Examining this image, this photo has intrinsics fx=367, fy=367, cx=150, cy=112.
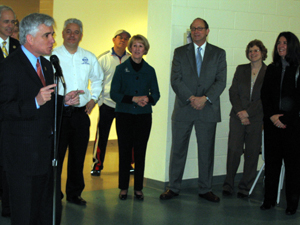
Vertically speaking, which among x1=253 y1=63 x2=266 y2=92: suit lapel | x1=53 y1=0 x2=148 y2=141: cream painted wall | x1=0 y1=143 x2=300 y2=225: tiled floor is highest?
x1=53 y1=0 x2=148 y2=141: cream painted wall

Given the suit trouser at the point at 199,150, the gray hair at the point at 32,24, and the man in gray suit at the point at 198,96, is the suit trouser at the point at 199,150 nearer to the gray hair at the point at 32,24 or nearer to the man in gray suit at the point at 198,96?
the man in gray suit at the point at 198,96

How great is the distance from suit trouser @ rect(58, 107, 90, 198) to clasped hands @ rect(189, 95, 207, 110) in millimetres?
1145

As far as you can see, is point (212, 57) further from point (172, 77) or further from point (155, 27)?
point (155, 27)

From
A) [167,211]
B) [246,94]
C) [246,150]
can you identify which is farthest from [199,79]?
[167,211]

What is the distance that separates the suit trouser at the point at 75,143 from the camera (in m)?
3.62

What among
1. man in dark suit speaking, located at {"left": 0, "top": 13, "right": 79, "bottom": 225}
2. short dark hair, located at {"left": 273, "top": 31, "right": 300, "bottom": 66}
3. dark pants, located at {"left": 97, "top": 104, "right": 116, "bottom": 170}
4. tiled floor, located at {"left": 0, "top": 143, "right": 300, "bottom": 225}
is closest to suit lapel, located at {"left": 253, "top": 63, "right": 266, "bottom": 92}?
short dark hair, located at {"left": 273, "top": 31, "right": 300, "bottom": 66}

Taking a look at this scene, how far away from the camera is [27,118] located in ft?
7.55

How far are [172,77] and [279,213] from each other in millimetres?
1831

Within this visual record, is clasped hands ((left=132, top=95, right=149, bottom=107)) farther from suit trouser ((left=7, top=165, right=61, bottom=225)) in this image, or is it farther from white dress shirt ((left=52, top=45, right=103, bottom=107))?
suit trouser ((left=7, top=165, right=61, bottom=225))

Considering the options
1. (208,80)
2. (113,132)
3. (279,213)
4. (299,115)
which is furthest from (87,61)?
(113,132)

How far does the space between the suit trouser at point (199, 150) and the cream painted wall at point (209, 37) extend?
316 millimetres

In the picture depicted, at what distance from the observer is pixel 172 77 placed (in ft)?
13.7

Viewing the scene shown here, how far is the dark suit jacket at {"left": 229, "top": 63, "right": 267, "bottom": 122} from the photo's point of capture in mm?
4293

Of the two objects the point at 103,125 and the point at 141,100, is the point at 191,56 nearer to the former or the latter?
the point at 141,100
